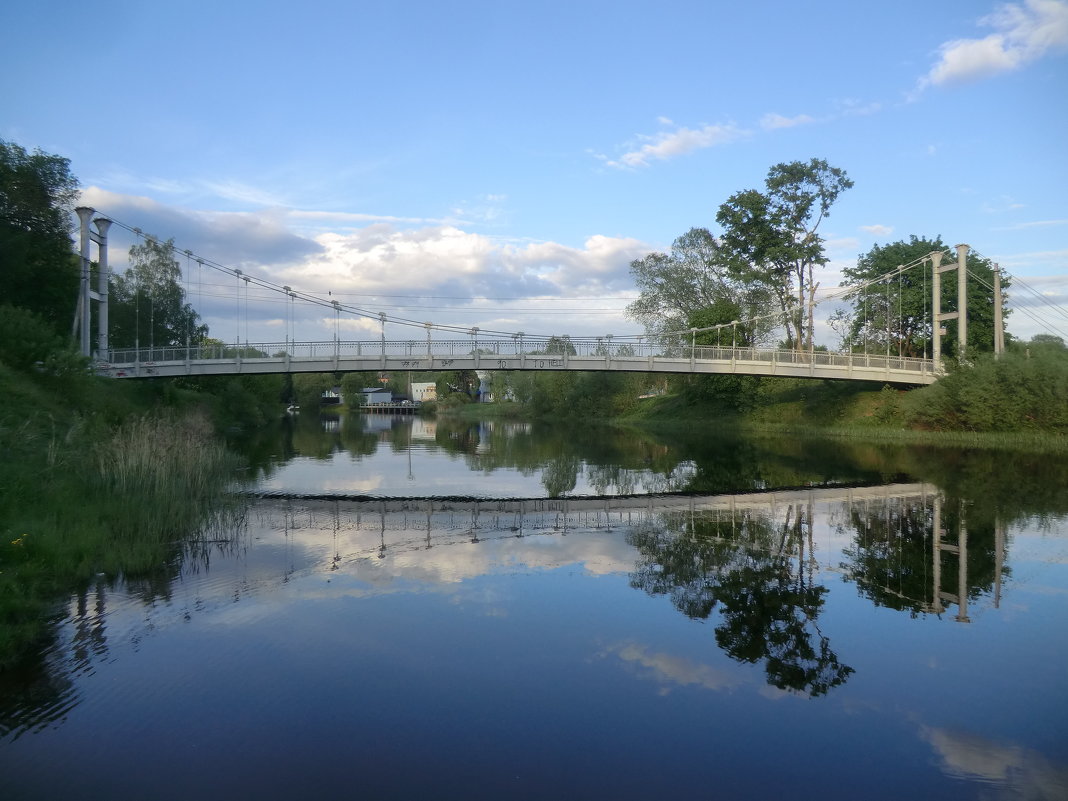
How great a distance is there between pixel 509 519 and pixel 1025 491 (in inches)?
531

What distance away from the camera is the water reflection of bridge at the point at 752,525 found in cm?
1084

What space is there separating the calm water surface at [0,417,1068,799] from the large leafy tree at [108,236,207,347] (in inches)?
1588

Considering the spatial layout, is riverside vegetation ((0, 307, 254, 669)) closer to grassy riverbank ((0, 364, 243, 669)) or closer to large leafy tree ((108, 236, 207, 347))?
grassy riverbank ((0, 364, 243, 669))

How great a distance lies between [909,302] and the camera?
169 ft

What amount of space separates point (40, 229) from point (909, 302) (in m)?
52.0

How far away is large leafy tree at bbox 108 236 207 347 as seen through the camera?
48531 mm

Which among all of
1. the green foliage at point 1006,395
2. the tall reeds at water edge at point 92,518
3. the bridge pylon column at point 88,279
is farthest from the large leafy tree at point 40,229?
the green foliage at point 1006,395

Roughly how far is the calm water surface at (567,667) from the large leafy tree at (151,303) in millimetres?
40333

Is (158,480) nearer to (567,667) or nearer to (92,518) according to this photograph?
(92,518)

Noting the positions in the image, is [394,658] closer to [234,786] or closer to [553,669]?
[553,669]

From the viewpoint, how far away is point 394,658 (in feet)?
24.5

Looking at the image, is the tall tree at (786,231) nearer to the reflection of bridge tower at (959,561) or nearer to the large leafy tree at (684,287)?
the large leafy tree at (684,287)

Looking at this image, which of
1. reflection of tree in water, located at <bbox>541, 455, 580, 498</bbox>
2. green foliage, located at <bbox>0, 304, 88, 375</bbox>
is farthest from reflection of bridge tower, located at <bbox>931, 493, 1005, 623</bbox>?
green foliage, located at <bbox>0, 304, 88, 375</bbox>

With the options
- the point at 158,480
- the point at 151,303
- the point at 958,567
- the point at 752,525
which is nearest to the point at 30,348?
the point at 158,480
